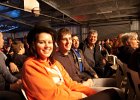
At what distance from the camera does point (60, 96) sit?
5.81 ft

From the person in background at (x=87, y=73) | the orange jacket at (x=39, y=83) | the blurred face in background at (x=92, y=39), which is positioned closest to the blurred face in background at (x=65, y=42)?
the person in background at (x=87, y=73)

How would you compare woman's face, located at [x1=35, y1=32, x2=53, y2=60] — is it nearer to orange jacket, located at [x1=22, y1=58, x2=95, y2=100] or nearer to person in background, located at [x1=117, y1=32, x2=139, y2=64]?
orange jacket, located at [x1=22, y1=58, x2=95, y2=100]

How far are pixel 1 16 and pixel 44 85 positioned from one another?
17.4 feet

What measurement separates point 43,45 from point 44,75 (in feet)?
0.89

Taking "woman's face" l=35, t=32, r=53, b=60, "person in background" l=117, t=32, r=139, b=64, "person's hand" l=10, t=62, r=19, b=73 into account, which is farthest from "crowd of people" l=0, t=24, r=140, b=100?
"person in background" l=117, t=32, r=139, b=64

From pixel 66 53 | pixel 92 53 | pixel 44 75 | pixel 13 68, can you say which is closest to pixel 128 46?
pixel 92 53

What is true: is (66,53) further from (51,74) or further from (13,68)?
(13,68)

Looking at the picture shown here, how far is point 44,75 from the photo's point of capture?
5.78 feet

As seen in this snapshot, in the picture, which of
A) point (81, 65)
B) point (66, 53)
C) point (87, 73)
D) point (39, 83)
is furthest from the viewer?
point (87, 73)

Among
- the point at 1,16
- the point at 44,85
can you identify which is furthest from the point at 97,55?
the point at 1,16

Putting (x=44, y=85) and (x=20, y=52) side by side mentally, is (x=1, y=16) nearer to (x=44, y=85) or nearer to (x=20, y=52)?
(x=20, y=52)

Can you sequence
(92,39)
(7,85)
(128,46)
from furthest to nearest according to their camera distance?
1. (92,39)
2. (128,46)
3. (7,85)

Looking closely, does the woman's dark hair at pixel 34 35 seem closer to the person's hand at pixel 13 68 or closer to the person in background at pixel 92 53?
the person's hand at pixel 13 68

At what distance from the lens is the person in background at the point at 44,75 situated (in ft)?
5.56
